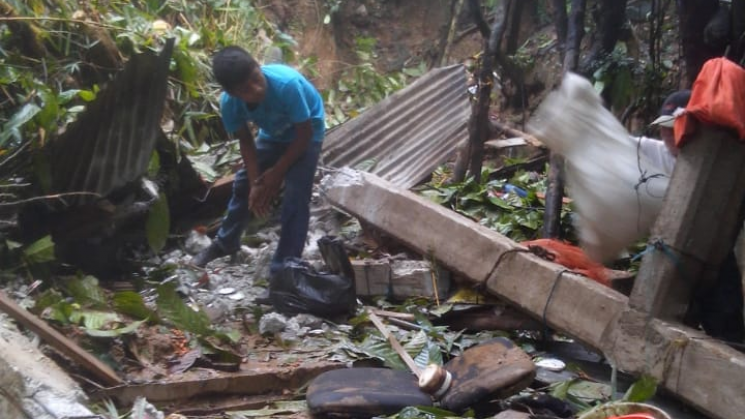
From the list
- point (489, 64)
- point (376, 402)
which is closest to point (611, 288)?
point (376, 402)

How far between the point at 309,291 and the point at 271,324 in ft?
0.91

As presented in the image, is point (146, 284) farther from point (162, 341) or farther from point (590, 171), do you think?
point (590, 171)

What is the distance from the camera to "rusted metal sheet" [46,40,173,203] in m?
4.36

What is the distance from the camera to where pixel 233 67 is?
4000mm

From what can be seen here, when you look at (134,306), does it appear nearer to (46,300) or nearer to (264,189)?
(46,300)

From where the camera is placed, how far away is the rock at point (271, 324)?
4094 millimetres

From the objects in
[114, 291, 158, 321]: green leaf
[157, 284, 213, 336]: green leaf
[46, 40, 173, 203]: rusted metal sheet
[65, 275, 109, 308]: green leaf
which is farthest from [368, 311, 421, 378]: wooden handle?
[46, 40, 173, 203]: rusted metal sheet

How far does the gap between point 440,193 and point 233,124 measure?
189 centimetres

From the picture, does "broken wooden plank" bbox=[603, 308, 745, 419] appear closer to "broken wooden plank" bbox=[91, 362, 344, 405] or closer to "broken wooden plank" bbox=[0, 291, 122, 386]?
"broken wooden plank" bbox=[91, 362, 344, 405]

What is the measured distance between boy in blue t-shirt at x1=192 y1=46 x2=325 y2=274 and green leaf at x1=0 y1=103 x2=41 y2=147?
1033 mm

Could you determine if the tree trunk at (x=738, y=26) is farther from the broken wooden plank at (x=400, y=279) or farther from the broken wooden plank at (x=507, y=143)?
the broken wooden plank at (x=507, y=143)

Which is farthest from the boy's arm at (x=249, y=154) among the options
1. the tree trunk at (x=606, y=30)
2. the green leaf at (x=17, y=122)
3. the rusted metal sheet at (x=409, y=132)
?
the tree trunk at (x=606, y=30)

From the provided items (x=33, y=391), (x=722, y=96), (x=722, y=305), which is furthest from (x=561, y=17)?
(x=33, y=391)

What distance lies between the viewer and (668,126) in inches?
141
